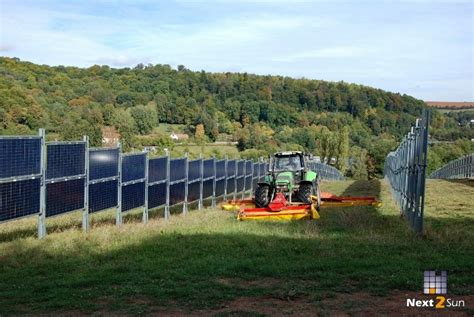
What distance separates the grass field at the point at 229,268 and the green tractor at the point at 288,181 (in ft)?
18.4

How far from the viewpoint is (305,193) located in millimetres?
20078

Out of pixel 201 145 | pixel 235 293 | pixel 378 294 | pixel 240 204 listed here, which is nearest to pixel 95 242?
pixel 235 293

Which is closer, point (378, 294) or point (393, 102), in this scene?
point (378, 294)

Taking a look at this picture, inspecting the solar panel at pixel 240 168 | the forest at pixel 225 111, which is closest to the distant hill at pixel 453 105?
the forest at pixel 225 111

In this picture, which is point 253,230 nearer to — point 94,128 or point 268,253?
point 268,253

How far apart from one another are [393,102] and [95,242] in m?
123

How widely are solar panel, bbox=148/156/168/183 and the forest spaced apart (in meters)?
33.3

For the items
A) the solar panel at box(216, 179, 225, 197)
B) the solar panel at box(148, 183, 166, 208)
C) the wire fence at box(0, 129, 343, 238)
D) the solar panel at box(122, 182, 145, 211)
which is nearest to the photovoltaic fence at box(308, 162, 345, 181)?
the solar panel at box(216, 179, 225, 197)

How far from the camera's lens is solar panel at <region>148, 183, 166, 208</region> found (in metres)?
17.2

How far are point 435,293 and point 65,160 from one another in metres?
8.14

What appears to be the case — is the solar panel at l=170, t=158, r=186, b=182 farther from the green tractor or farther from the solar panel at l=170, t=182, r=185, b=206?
the green tractor

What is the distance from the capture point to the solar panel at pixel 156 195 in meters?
17.2

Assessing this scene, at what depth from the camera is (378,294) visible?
7.52 m

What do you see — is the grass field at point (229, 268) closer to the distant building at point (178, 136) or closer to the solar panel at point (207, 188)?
the solar panel at point (207, 188)
